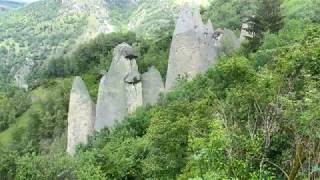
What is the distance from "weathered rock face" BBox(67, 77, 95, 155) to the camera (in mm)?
51531

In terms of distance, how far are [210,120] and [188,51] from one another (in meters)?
27.3

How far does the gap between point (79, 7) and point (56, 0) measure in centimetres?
1728

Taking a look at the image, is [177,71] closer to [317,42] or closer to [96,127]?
[96,127]

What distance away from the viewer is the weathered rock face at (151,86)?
50125 millimetres

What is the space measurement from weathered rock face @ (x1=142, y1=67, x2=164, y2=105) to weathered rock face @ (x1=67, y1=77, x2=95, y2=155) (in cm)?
553

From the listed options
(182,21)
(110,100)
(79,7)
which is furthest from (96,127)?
(79,7)

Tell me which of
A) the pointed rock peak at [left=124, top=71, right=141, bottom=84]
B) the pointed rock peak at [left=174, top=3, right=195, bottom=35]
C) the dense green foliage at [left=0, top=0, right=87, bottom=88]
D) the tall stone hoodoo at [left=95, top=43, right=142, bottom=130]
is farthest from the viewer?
the dense green foliage at [left=0, top=0, right=87, bottom=88]

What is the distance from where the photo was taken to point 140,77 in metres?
50.8

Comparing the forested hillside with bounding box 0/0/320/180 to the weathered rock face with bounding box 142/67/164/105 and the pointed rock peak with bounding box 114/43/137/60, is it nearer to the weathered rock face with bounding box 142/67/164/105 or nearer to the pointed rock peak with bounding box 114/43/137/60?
the weathered rock face with bounding box 142/67/164/105

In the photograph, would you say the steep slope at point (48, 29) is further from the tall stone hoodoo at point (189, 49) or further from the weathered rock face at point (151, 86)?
the tall stone hoodoo at point (189, 49)

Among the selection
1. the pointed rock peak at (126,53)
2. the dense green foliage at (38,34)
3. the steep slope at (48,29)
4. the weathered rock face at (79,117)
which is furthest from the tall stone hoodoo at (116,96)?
the steep slope at (48,29)

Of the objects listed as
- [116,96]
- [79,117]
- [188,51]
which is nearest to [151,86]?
[116,96]

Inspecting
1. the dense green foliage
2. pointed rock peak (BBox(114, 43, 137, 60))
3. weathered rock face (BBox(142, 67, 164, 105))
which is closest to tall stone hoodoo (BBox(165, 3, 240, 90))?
Result: weathered rock face (BBox(142, 67, 164, 105))

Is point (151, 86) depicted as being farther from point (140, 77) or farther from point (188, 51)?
point (188, 51)
